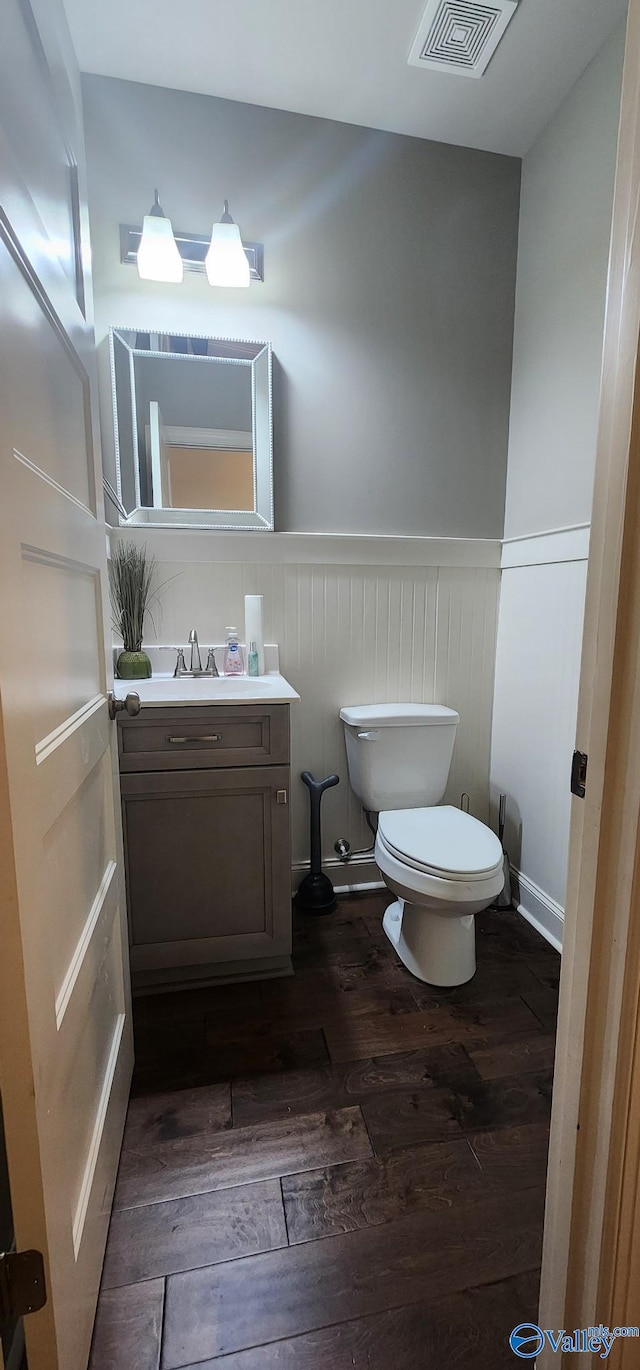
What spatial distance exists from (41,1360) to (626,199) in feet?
4.46

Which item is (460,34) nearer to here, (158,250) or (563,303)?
(563,303)

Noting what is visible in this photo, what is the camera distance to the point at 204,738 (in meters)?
1.50

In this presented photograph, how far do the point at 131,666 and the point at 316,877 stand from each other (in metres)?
0.96

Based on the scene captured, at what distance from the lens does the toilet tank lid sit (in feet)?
6.12

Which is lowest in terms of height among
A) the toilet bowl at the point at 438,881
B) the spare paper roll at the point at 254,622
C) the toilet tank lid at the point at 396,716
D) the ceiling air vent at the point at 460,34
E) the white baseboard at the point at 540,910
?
the white baseboard at the point at 540,910

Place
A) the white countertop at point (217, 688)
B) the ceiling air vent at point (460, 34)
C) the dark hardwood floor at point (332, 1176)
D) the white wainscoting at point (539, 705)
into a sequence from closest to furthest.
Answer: the dark hardwood floor at point (332, 1176)
the ceiling air vent at point (460, 34)
the white countertop at point (217, 688)
the white wainscoting at point (539, 705)

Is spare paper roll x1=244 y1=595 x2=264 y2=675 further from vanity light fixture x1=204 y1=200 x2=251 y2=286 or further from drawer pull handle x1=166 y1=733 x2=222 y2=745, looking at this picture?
vanity light fixture x1=204 y1=200 x2=251 y2=286

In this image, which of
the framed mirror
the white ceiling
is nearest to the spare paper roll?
the framed mirror

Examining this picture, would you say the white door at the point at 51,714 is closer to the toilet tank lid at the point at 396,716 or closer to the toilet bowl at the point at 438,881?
the toilet bowl at the point at 438,881

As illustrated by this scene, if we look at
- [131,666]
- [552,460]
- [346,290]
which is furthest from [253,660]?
[346,290]

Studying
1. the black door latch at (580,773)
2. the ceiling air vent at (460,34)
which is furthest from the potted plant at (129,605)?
the ceiling air vent at (460,34)

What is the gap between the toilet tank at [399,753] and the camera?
188cm

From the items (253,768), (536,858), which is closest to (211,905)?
(253,768)

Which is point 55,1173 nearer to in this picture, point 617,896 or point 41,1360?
point 41,1360
